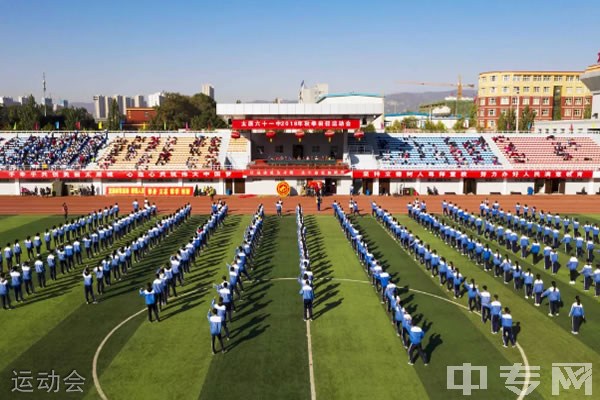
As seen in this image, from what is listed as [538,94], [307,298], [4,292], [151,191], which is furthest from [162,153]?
[538,94]

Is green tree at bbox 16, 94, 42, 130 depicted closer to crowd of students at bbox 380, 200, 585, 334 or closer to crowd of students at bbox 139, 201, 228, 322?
crowd of students at bbox 139, 201, 228, 322

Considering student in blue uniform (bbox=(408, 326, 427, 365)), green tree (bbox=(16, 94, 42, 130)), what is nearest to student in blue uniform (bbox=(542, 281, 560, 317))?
student in blue uniform (bbox=(408, 326, 427, 365))

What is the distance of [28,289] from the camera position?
813 inches

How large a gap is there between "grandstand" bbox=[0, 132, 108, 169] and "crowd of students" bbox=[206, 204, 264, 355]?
117 ft

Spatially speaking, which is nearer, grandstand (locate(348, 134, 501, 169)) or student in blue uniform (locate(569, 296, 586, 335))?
student in blue uniform (locate(569, 296, 586, 335))

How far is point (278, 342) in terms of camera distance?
1587 centimetres

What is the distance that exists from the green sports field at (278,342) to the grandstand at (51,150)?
3601cm

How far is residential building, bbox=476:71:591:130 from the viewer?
386 ft

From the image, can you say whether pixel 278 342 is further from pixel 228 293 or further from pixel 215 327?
pixel 228 293

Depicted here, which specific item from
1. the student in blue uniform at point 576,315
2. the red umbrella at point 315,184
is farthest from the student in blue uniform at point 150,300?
the red umbrella at point 315,184

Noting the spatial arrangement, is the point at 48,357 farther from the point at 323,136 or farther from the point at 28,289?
the point at 323,136

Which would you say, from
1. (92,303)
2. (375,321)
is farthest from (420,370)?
(92,303)

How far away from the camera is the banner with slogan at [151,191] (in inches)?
2052

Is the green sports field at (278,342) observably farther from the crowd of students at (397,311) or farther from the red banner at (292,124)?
the red banner at (292,124)
